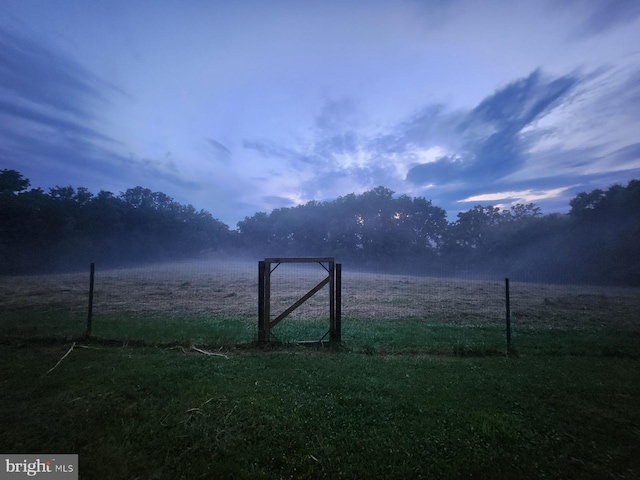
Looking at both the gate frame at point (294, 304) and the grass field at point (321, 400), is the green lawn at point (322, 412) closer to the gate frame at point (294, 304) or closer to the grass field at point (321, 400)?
the grass field at point (321, 400)

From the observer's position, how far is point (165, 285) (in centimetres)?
1716

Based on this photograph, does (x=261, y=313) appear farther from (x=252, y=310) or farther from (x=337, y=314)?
(x=252, y=310)

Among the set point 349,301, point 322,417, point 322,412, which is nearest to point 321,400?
point 322,412

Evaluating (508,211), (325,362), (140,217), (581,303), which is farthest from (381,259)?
(325,362)

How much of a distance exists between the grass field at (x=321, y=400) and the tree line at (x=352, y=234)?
22.3 metres

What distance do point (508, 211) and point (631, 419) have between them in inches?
1626

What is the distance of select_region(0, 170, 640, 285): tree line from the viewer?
952 inches

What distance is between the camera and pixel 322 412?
3.69 metres

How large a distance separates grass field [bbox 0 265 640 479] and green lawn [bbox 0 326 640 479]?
20 mm

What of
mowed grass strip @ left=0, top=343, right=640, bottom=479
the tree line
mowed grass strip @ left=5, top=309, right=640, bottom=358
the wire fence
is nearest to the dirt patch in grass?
the wire fence

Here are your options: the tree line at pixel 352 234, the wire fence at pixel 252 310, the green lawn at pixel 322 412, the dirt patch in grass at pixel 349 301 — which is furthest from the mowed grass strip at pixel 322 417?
the tree line at pixel 352 234

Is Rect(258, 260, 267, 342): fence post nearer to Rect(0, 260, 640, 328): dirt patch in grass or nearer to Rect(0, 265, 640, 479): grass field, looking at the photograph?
Rect(0, 265, 640, 479): grass field

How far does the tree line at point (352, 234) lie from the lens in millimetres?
24188

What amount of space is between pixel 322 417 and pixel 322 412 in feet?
0.35
